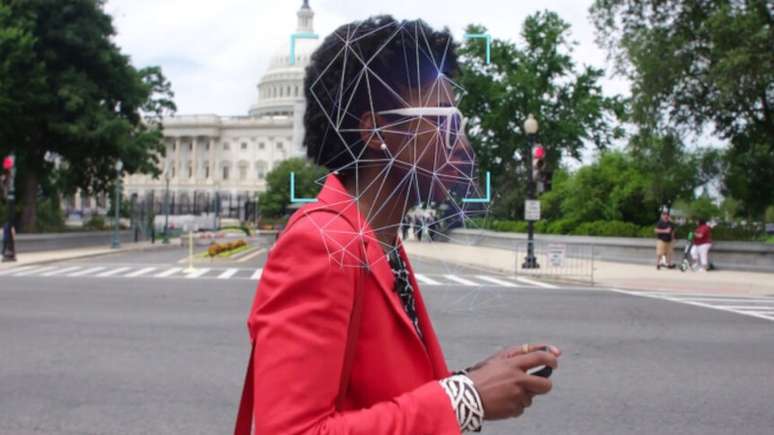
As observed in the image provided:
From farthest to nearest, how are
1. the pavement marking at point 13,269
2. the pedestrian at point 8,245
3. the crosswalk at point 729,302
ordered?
the pedestrian at point 8,245 < the pavement marking at point 13,269 < the crosswalk at point 729,302

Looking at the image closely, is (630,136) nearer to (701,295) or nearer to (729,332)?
(701,295)

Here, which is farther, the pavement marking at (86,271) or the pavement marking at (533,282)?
the pavement marking at (86,271)

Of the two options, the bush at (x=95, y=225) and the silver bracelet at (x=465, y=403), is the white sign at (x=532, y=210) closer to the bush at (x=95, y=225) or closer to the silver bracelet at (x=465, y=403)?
the silver bracelet at (x=465, y=403)

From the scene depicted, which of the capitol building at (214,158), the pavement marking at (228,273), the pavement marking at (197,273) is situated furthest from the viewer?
the capitol building at (214,158)

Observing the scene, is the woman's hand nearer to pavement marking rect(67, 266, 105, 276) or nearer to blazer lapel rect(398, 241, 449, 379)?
blazer lapel rect(398, 241, 449, 379)

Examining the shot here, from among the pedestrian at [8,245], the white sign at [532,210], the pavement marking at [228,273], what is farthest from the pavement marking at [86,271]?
the white sign at [532,210]

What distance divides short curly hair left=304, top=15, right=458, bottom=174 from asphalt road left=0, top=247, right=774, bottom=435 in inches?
19.6

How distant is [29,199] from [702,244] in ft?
99.2

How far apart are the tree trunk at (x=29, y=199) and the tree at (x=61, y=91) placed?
0.05 metres

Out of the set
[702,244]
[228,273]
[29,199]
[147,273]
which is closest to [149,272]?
[147,273]

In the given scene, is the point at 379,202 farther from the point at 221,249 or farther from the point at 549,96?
the point at 549,96

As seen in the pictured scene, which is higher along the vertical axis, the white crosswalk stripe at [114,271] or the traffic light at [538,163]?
the traffic light at [538,163]

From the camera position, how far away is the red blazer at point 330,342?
5.11ft

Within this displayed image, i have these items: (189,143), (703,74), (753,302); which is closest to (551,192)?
(703,74)
